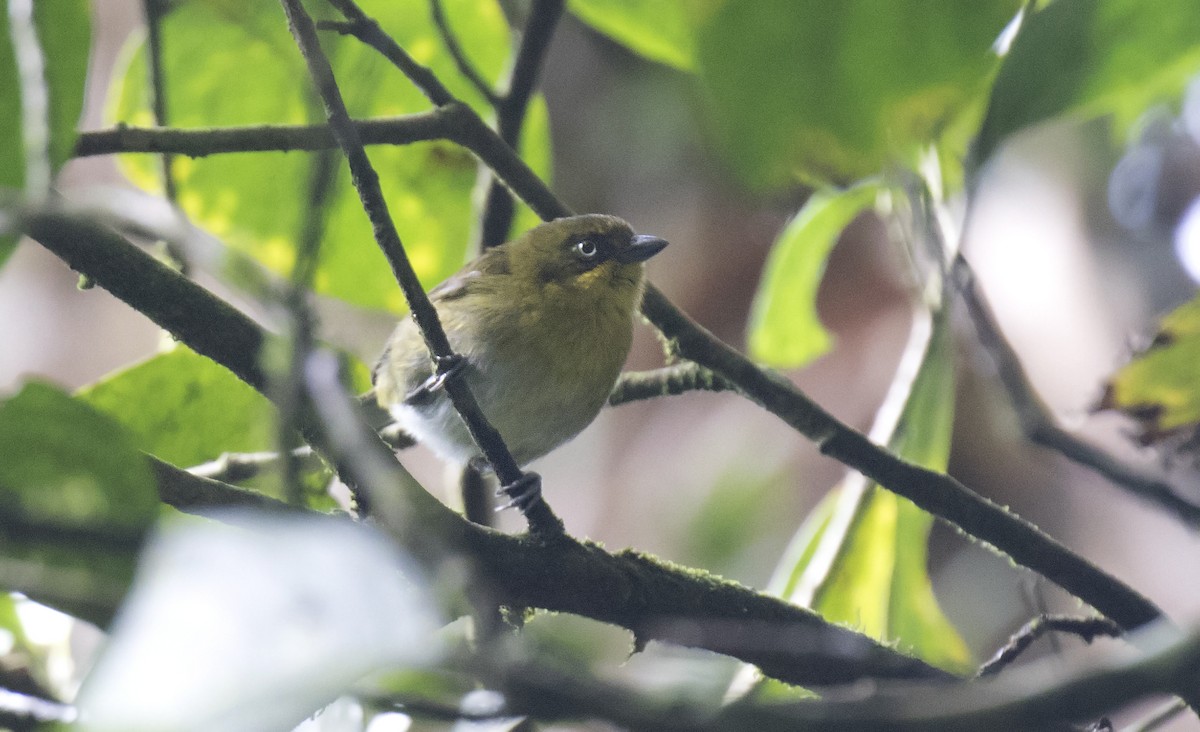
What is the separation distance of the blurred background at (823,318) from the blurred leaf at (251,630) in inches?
62.3

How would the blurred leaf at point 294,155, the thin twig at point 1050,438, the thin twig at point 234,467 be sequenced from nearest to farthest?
the thin twig at point 1050,438 < the thin twig at point 234,467 < the blurred leaf at point 294,155

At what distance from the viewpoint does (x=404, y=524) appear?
34.3 inches

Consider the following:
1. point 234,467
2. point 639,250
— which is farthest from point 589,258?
point 234,467

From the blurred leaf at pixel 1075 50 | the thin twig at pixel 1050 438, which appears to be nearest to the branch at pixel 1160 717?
the thin twig at pixel 1050 438

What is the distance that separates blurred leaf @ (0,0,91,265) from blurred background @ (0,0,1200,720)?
4.92 feet

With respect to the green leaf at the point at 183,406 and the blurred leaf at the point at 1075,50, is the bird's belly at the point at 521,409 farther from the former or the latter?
the blurred leaf at the point at 1075,50

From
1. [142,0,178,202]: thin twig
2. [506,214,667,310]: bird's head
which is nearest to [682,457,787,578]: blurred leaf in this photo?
[506,214,667,310]: bird's head

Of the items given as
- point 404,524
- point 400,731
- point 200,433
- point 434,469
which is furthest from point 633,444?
point 404,524

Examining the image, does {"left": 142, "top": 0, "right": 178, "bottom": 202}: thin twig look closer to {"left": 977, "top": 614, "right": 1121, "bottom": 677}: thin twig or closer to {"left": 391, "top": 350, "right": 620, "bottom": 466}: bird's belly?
{"left": 391, "top": 350, "right": 620, "bottom": 466}: bird's belly

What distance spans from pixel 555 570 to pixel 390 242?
59cm

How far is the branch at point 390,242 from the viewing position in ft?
3.51

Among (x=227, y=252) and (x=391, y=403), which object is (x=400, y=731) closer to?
(x=227, y=252)

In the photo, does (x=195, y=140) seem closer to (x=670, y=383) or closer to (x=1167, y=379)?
(x=670, y=383)

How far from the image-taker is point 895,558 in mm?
2254
